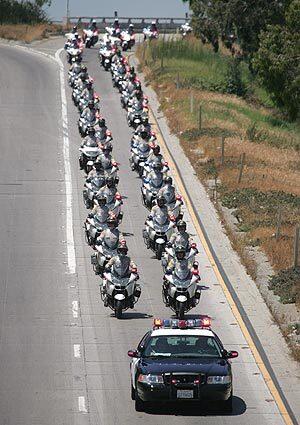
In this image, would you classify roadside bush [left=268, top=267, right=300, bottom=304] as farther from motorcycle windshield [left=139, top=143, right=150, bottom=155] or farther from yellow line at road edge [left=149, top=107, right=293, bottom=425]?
motorcycle windshield [left=139, top=143, right=150, bottom=155]

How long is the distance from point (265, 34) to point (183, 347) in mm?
34663

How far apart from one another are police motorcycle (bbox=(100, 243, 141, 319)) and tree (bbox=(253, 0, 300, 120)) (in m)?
24.6

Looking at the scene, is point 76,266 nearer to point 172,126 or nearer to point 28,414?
point 28,414

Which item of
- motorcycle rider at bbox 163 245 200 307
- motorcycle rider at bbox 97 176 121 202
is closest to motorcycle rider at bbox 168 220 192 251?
motorcycle rider at bbox 163 245 200 307

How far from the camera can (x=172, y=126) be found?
57.8 meters

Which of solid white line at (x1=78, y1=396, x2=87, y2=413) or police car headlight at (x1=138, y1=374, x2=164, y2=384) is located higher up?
police car headlight at (x1=138, y1=374, x2=164, y2=384)

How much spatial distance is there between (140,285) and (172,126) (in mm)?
26042

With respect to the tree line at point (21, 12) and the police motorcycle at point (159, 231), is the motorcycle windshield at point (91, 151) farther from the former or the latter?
the tree line at point (21, 12)

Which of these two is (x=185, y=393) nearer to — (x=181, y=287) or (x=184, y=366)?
(x=184, y=366)

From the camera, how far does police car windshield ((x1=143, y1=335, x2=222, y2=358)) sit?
22484 millimetres

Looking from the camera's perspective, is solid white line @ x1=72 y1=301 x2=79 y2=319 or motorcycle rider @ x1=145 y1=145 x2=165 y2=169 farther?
motorcycle rider @ x1=145 y1=145 x2=165 y2=169

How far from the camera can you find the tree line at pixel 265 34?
5347cm

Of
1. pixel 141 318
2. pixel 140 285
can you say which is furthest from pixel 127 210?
pixel 141 318

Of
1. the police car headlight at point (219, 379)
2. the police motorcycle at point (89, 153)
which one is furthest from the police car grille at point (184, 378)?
the police motorcycle at point (89, 153)
